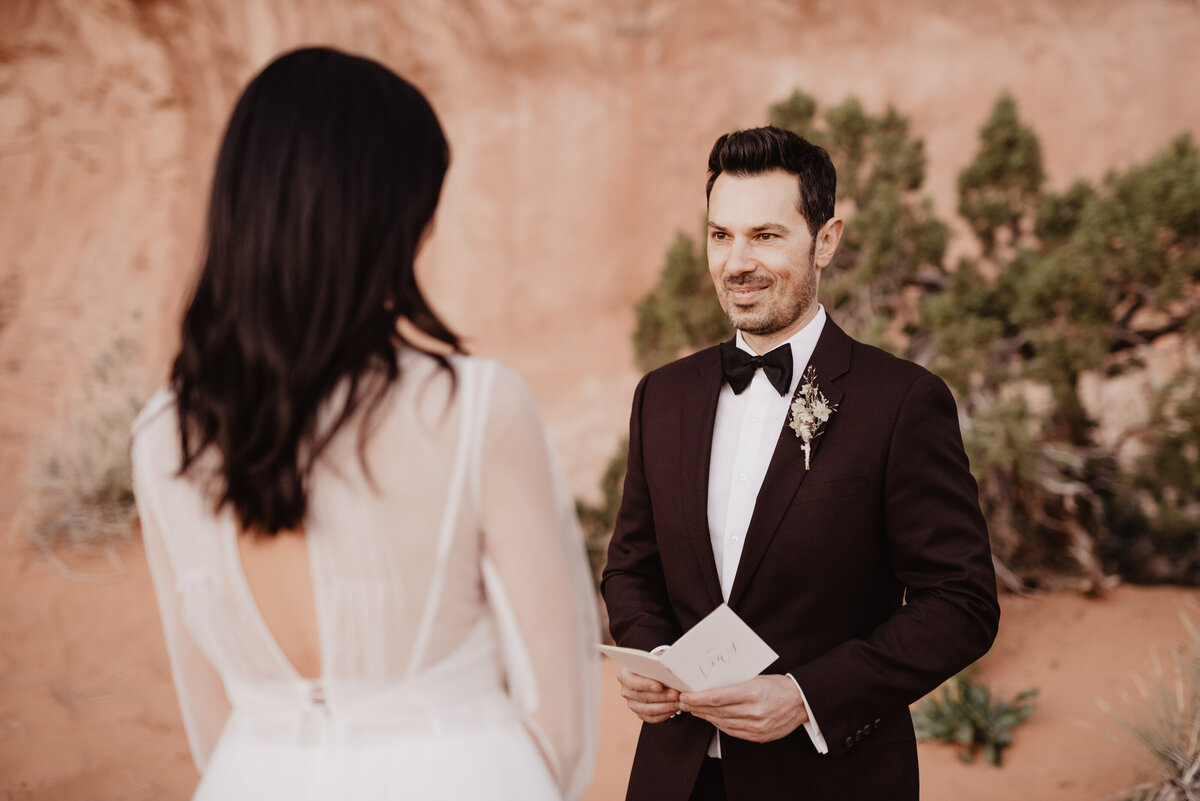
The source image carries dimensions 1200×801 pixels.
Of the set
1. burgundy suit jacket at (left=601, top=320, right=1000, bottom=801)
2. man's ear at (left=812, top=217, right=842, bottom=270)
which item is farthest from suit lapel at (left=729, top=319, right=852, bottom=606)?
man's ear at (left=812, top=217, right=842, bottom=270)

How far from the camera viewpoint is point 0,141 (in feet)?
34.1

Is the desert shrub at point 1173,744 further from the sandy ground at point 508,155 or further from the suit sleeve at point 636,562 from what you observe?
the suit sleeve at point 636,562

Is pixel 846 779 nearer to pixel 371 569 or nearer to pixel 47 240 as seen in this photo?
pixel 371 569

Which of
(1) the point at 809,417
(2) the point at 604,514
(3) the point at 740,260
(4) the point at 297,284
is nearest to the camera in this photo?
(4) the point at 297,284

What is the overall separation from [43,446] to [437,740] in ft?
26.0

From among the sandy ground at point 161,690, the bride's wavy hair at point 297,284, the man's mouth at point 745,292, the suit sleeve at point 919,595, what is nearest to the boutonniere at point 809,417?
the suit sleeve at point 919,595

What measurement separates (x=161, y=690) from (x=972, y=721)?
469 centimetres

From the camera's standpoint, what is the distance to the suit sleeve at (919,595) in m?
1.74

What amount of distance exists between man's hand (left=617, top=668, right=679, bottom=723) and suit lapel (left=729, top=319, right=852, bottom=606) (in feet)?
0.75

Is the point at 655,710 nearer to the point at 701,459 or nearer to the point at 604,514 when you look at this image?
the point at 701,459

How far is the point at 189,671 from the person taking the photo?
4.87 ft

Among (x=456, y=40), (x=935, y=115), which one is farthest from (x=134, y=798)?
(x=935, y=115)

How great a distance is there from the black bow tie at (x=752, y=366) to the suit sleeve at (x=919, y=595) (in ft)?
0.94

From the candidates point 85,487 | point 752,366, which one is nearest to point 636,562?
point 752,366
